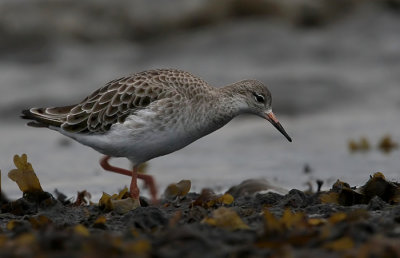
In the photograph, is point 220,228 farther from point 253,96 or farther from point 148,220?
point 253,96

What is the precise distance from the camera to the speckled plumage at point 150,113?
6102mm

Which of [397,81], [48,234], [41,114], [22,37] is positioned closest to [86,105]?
[41,114]

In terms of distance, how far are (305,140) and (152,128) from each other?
455cm

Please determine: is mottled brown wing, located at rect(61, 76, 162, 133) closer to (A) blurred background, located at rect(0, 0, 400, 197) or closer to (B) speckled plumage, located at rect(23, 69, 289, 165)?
(B) speckled plumage, located at rect(23, 69, 289, 165)

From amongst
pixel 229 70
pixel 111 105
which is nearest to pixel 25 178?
pixel 111 105

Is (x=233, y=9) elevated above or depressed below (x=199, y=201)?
above

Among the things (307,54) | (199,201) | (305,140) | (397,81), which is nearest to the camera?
(199,201)

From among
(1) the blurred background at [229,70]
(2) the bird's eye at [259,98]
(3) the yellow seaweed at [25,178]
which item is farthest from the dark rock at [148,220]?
(1) the blurred background at [229,70]

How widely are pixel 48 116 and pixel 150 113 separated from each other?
43.0 inches

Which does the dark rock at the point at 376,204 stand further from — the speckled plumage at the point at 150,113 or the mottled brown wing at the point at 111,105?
the mottled brown wing at the point at 111,105

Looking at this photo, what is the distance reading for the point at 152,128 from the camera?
6.07m

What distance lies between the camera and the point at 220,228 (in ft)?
13.6

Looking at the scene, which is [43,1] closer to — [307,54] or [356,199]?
[307,54]

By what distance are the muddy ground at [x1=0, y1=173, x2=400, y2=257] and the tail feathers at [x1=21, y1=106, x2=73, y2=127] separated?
101cm
